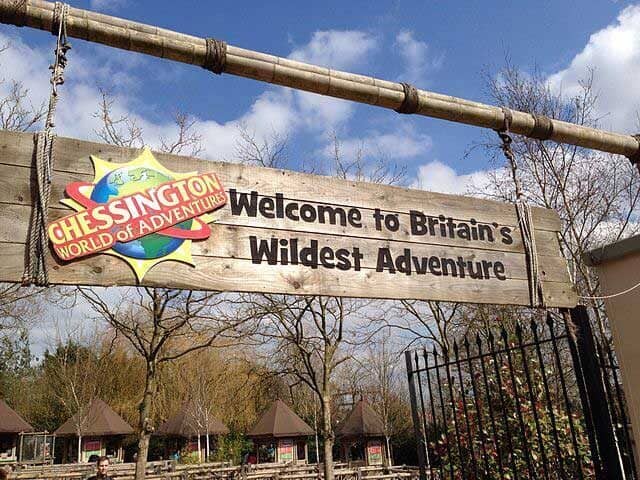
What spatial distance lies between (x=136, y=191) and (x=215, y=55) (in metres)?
0.87

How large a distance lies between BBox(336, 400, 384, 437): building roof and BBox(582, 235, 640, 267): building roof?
21741 millimetres

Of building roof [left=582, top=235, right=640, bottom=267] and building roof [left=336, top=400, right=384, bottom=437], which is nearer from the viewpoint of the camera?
building roof [left=582, top=235, right=640, bottom=267]

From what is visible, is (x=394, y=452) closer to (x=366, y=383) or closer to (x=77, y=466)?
(x=366, y=383)

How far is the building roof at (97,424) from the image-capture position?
26.2 m

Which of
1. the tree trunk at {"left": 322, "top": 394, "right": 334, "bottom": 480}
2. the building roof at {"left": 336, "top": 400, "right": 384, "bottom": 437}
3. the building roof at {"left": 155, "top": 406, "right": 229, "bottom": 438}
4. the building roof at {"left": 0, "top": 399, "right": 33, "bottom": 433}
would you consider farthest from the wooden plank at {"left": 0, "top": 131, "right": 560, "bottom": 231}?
the building roof at {"left": 0, "top": 399, "right": 33, "bottom": 433}

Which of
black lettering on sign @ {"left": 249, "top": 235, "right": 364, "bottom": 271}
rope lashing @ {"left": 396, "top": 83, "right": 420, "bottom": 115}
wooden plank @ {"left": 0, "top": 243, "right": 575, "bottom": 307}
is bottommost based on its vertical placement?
wooden plank @ {"left": 0, "top": 243, "right": 575, "bottom": 307}

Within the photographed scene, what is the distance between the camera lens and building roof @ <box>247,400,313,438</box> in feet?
82.3

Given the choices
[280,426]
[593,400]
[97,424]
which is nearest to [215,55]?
[593,400]

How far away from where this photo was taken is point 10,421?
24859 mm

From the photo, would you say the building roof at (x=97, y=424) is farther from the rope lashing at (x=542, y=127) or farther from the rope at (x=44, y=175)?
the rope lashing at (x=542, y=127)

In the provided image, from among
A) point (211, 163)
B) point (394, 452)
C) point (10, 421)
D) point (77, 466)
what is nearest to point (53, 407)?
point (10, 421)

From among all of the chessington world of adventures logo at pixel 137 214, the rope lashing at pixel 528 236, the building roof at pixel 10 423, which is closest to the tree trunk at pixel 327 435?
the rope lashing at pixel 528 236

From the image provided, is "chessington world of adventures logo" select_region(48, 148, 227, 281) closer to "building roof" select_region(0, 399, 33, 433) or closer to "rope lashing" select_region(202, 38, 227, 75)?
"rope lashing" select_region(202, 38, 227, 75)

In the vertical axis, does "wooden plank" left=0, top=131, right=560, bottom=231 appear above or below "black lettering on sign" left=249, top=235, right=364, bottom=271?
above
